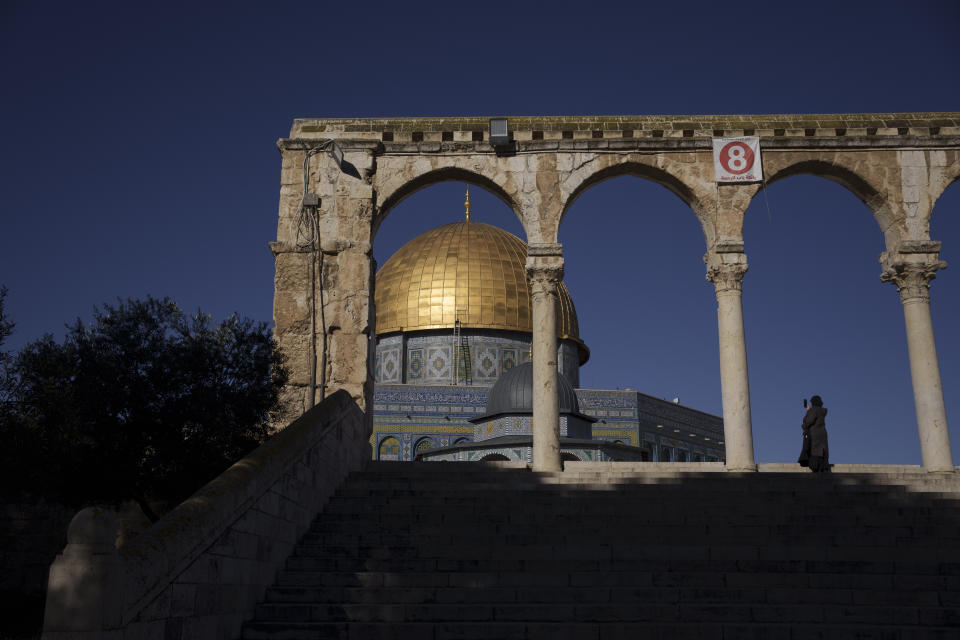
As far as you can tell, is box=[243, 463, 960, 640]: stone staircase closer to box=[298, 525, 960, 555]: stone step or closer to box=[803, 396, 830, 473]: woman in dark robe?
box=[298, 525, 960, 555]: stone step

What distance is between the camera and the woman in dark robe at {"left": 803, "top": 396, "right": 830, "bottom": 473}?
40.3 ft

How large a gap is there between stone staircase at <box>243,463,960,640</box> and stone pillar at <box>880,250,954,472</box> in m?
3.06

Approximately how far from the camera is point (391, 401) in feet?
118

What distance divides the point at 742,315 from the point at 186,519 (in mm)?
10209

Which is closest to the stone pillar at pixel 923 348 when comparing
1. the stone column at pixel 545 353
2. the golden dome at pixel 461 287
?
the stone column at pixel 545 353

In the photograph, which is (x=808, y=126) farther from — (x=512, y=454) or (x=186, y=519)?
(x=512, y=454)

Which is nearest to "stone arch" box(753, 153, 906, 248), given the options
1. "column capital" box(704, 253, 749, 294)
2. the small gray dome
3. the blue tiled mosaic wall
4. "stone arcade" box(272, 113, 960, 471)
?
"stone arcade" box(272, 113, 960, 471)

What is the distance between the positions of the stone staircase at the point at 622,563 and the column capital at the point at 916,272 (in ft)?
14.7

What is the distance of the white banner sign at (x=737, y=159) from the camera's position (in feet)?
46.8

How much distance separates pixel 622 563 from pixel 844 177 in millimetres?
9613

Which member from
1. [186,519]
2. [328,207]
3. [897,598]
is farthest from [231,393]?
[897,598]

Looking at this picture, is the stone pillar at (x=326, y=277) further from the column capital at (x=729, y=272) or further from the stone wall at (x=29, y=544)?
the column capital at (x=729, y=272)

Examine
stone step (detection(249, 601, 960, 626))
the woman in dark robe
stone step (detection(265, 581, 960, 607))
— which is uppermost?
the woman in dark robe

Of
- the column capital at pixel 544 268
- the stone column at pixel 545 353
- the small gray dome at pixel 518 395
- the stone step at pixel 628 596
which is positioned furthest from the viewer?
the small gray dome at pixel 518 395
